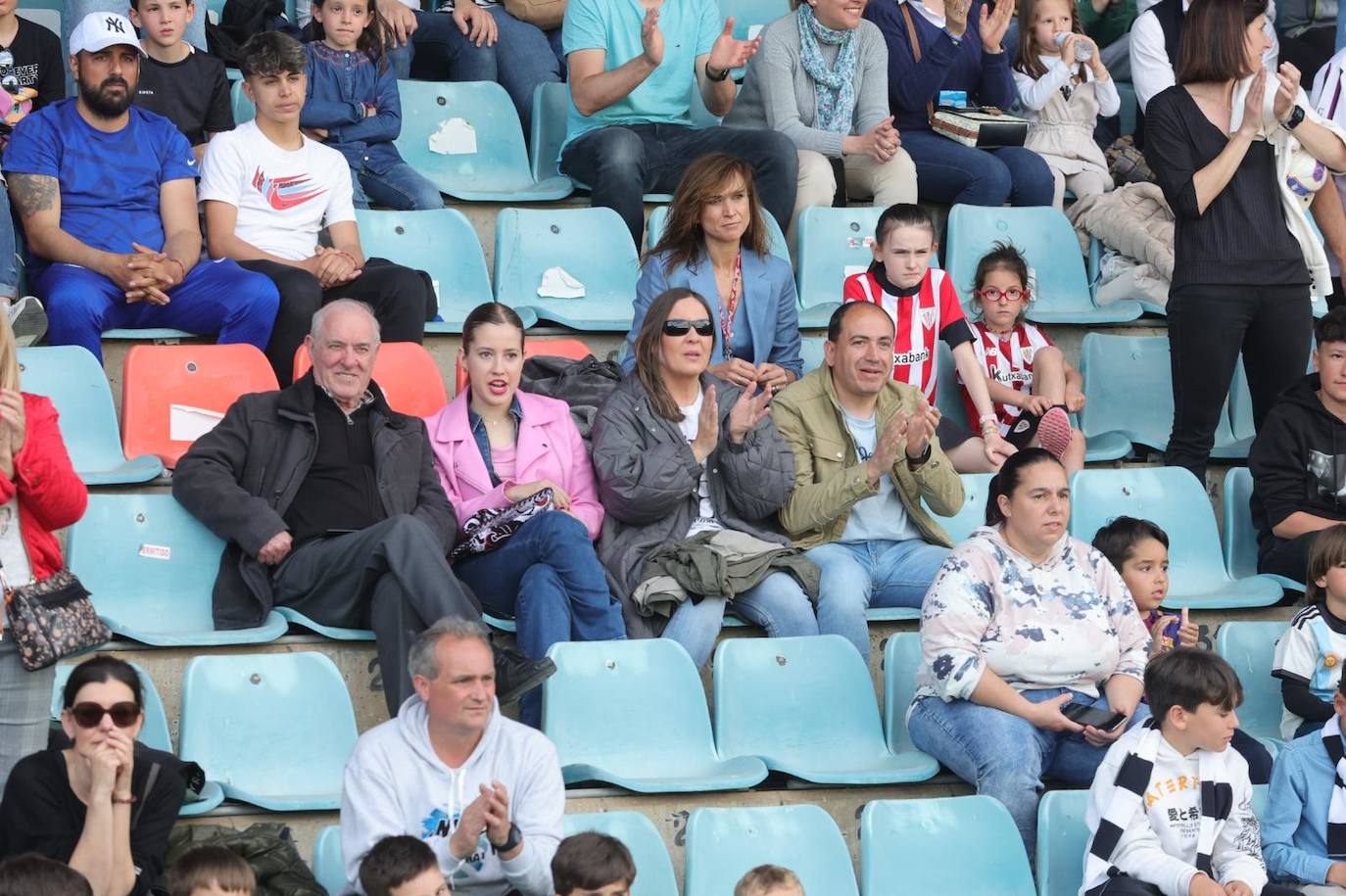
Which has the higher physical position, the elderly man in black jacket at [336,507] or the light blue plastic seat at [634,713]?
the elderly man in black jacket at [336,507]

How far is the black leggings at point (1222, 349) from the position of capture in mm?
5805

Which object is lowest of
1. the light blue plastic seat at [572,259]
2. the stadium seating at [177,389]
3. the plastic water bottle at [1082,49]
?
→ the stadium seating at [177,389]

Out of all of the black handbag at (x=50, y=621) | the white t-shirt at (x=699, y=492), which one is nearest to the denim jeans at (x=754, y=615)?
the white t-shirt at (x=699, y=492)

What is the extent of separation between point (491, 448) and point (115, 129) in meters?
1.67

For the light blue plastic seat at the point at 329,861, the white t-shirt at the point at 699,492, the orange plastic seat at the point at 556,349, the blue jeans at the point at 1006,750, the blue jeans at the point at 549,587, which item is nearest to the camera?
the light blue plastic seat at the point at 329,861

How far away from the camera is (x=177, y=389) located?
17.9ft

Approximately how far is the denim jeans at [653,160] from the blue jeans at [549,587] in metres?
2.01

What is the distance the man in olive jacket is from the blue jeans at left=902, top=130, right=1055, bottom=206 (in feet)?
5.66

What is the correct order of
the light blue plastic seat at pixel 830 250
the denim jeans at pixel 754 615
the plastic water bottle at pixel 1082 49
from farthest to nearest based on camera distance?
the plastic water bottle at pixel 1082 49 < the light blue plastic seat at pixel 830 250 < the denim jeans at pixel 754 615

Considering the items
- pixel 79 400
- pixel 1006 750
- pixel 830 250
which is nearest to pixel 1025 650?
pixel 1006 750

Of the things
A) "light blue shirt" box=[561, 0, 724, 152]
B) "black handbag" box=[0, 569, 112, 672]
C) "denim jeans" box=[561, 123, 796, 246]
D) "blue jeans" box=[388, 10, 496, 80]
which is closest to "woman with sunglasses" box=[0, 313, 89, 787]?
"black handbag" box=[0, 569, 112, 672]

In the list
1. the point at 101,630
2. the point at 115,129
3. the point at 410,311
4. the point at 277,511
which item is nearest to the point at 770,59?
the point at 410,311

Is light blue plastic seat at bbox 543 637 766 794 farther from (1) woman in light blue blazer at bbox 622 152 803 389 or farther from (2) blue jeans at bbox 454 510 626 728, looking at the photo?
(1) woman in light blue blazer at bbox 622 152 803 389

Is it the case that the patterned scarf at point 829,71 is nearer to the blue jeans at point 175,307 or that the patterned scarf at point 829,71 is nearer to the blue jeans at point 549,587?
the blue jeans at point 175,307
